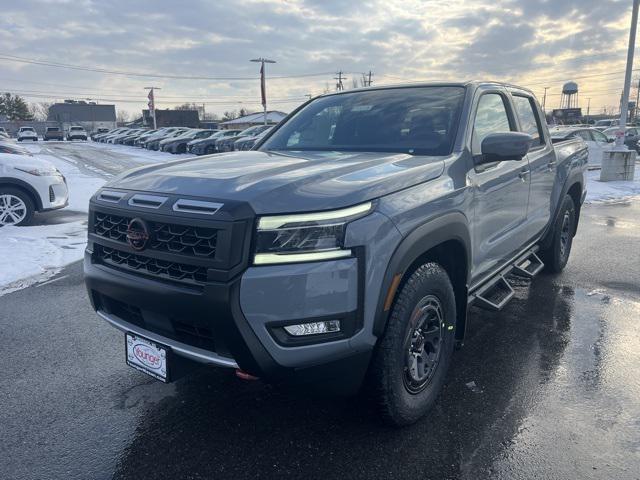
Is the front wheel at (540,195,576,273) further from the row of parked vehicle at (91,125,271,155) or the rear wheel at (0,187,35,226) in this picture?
the row of parked vehicle at (91,125,271,155)

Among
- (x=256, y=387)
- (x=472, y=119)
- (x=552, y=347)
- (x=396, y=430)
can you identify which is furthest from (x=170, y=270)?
(x=552, y=347)

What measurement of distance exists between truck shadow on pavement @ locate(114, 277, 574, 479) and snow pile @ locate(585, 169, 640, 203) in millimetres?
9550

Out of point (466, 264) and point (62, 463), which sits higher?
point (466, 264)

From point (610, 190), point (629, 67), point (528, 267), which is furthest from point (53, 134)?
point (528, 267)

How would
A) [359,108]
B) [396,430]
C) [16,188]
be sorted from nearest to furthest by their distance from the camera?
[396,430], [359,108], [16,188]

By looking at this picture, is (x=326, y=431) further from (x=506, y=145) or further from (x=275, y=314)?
(x=506, y=145)

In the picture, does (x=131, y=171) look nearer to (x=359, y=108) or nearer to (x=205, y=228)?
(x=205, y=228)

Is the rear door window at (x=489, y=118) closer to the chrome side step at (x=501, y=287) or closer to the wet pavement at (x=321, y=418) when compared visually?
the chrome side step at (x=501, y=287)

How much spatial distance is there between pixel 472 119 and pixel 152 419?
9.04ft

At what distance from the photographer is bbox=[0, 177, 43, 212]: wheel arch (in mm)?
8070

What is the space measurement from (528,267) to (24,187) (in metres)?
7.75

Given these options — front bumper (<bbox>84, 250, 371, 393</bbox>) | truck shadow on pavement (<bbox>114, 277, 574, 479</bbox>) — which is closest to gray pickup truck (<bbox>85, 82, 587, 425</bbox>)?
front bumper (<bbox>84, 250, 371, 393</bbox>)

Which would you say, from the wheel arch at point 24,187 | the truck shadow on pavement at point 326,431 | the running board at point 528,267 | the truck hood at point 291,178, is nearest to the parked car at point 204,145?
the wheel arch at point 24,187

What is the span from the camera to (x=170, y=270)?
7.77 feet
